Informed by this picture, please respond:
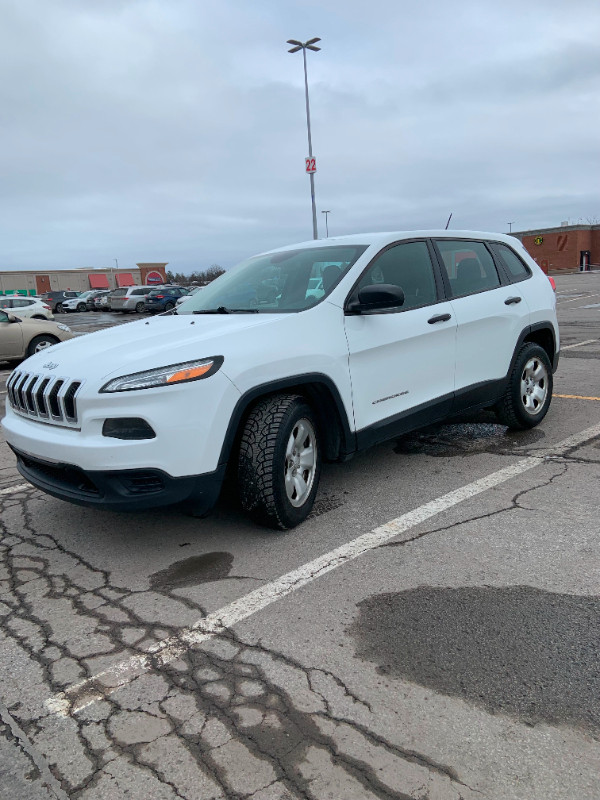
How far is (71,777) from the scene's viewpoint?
7.01 feet

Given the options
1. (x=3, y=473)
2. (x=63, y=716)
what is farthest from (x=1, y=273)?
(x=63, y=716)

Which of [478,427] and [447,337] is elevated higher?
[447,337]

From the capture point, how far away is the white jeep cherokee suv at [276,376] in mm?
3422

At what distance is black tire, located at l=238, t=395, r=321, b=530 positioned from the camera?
3678 millimetres

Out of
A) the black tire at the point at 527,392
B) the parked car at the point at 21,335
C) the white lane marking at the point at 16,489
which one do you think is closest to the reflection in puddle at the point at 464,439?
the black tire at the point at 527,392

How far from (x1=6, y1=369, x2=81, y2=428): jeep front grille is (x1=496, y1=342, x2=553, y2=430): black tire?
3.66 metres

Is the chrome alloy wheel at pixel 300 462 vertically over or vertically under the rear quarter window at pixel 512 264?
under

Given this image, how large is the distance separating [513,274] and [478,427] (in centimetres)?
146

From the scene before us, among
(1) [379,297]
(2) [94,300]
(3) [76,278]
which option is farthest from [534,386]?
(3) [76,278]

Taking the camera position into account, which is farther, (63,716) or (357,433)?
(357,433)

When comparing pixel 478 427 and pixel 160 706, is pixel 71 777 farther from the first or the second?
pixel 478 427

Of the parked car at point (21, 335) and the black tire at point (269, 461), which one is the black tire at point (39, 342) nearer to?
the parked car at point (21, 335)

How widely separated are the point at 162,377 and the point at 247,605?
1218mm

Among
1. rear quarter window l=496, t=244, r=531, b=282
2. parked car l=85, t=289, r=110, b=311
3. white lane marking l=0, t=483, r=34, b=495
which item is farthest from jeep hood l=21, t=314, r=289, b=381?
parked car l=85, t=289, r=110, b=311
